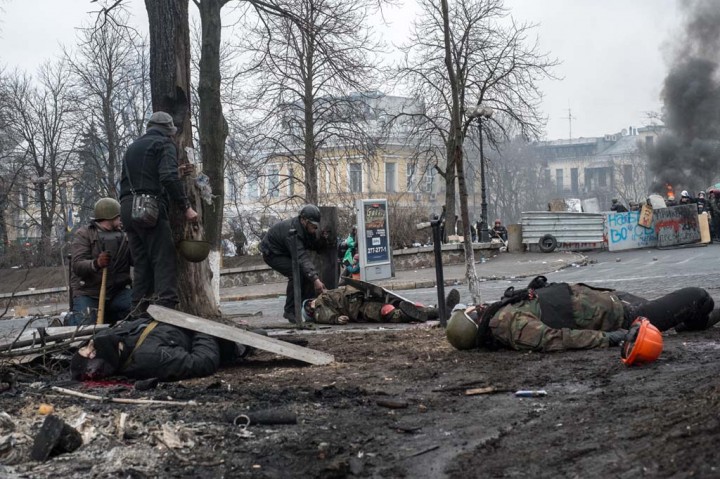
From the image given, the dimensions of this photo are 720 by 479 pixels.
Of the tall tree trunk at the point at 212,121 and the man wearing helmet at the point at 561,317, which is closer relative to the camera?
the man wearing helmet at the point at 561,317

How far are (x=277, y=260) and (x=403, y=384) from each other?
18.8ft

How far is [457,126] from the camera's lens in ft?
37.2

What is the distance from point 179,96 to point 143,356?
3740 millimetres

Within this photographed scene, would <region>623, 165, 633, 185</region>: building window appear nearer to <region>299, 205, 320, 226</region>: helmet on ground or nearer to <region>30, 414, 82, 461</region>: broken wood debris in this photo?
<region>299, 205, 320, 226</region>: helmet on ground

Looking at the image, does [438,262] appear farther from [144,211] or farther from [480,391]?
[480,391]

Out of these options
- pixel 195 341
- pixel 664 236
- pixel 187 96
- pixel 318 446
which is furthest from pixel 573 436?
pixel 664 236

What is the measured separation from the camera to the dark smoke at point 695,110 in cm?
4769

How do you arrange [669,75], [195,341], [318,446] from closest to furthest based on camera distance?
[318,446] < [195,341] < [669,75]

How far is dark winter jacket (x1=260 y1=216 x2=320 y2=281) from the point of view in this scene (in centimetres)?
1147

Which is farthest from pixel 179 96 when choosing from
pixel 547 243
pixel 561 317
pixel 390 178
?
pixel 390 178

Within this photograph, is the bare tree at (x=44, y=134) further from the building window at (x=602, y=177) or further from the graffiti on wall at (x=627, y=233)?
the building window at (x=602, y=177)

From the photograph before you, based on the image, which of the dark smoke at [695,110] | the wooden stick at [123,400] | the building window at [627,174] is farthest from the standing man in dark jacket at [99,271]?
the building window at [627,174]

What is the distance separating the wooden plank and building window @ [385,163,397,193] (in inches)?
2300

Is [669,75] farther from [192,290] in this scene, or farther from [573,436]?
[573,436]
